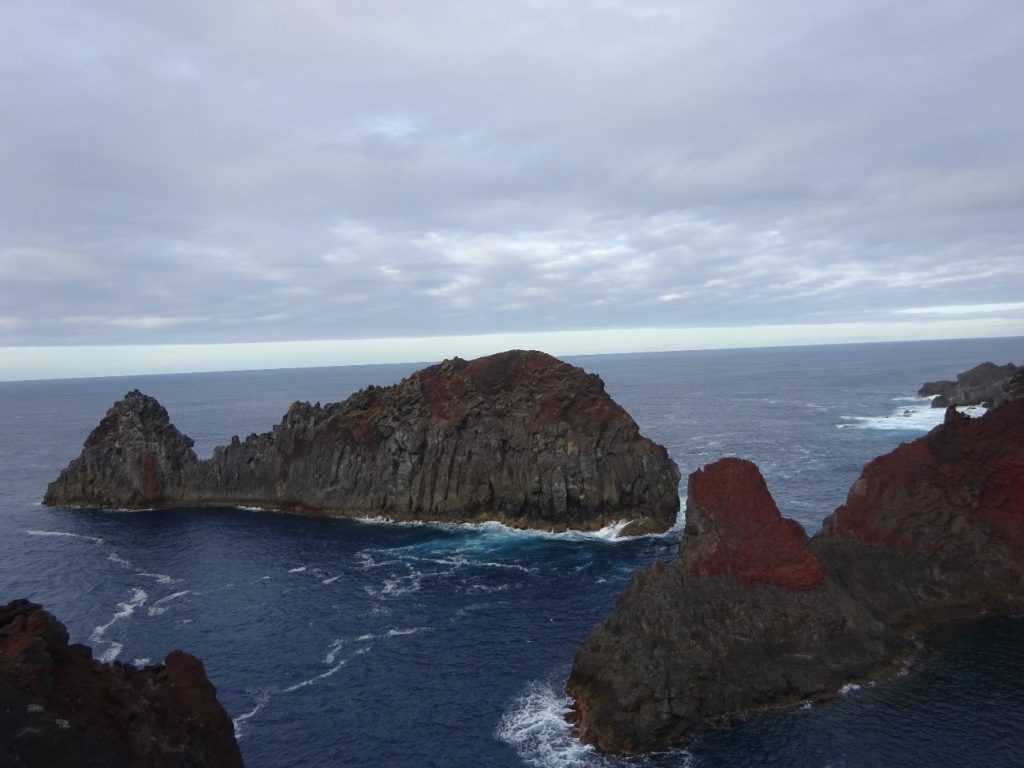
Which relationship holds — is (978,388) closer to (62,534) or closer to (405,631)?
(405,631)

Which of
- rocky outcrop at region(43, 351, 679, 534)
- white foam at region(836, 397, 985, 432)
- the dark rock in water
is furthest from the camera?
the dark rock in water

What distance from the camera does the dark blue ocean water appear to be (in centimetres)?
4416

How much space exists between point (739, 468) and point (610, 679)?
20531mm

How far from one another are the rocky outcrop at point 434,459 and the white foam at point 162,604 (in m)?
34.4

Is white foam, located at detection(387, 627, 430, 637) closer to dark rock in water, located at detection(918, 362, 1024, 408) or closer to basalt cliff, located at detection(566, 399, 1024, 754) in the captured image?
basalt cliff, located at detection(566, 399, 1024, 754)

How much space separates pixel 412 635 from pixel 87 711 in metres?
31.7

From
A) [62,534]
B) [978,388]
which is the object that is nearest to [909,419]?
[978,388]

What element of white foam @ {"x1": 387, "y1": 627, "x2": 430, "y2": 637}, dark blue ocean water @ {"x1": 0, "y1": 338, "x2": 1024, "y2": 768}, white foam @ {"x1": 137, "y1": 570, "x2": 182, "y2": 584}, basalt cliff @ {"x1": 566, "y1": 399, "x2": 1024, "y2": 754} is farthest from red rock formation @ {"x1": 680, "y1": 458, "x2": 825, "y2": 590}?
white foam @ {"x1": 137, "y1": 570, "x2": 182, "y2": 584}

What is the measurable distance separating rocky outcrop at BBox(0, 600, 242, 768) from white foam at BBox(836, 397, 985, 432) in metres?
150

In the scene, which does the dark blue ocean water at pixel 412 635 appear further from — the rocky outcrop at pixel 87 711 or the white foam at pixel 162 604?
the rocky outcrop at pixel 87 711

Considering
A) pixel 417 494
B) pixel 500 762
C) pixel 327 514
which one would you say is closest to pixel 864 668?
pixel 500 762

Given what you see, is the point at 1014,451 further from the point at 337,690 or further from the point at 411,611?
the point at 337,690

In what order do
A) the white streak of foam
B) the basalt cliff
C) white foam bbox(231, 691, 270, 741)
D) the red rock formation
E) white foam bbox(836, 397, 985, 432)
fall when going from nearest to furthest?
the white streak of foam < white foam bbox(231, 691, 270, 741) < the basalt cliff < the red rock formation < white foam bbox(836, 397, 985, 432)

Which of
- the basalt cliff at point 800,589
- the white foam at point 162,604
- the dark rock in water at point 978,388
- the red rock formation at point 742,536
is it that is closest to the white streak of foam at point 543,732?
the basalt cliff at point 800,589
